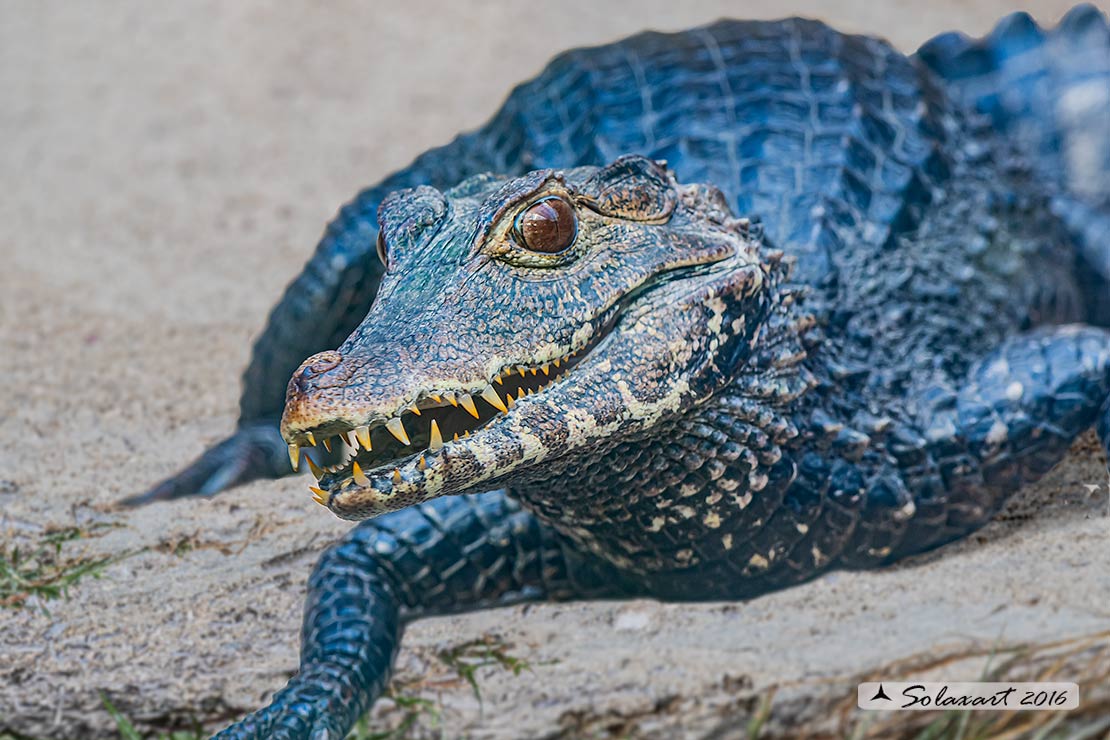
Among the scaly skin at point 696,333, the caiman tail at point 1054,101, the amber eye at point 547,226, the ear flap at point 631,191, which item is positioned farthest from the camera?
the caiman tail at point 1054,101

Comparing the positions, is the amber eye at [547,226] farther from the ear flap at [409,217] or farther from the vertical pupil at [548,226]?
the ear flap at [409,217]

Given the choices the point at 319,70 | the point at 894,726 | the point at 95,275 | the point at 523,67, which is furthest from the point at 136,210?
the point at 894,726

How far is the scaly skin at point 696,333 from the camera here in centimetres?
270

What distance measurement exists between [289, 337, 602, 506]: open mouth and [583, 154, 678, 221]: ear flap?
0.35 metres

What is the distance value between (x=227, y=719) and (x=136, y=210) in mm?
4693

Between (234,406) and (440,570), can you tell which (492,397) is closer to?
(440,570)

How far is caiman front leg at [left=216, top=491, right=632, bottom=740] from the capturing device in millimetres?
3312

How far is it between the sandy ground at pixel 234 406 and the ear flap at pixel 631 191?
1023 millimetres

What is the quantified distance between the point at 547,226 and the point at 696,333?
16.4 inches

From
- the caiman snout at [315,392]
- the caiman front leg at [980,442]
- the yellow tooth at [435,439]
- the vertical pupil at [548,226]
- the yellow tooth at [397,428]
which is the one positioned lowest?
the caiman front leg at [980,442]

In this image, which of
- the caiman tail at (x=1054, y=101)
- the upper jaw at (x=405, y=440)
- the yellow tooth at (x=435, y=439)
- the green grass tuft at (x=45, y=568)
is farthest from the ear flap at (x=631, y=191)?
the caiman tail at (x=1054, y=101)

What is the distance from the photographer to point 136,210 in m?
7.18

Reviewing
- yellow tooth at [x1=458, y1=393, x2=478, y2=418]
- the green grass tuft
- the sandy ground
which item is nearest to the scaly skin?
yellow tooth at [x1=458, y1=393, x2=478, y2=418]

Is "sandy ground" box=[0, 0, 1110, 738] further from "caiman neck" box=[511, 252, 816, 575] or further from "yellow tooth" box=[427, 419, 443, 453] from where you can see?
"yellow tooth" box=[427, 419, 443, 453]
